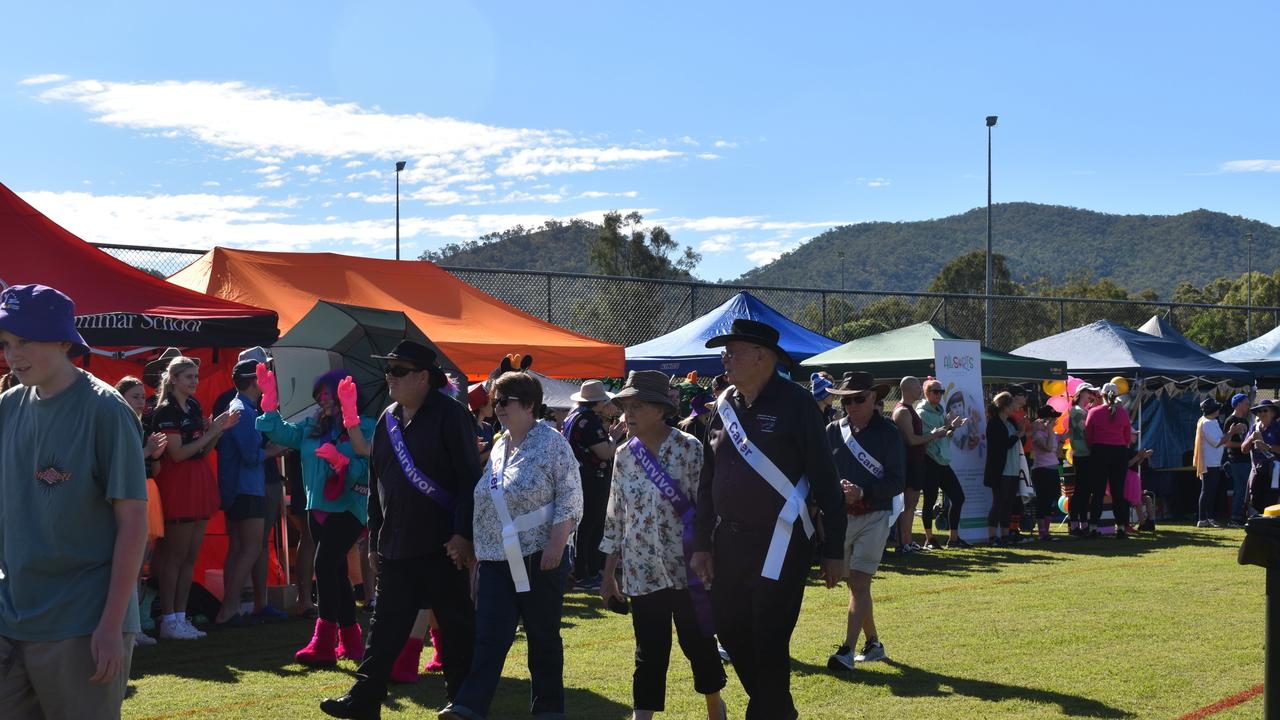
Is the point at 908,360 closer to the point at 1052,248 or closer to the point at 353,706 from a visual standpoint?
the point at 353,706

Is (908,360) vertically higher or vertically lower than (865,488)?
higher

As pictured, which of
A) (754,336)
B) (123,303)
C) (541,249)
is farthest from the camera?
(541,249)

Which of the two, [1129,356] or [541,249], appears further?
[541,249]

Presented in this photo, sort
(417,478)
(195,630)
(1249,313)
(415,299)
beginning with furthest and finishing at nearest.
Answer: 1. (1249,313)
2. (415,299)
3. (195,630)
4. (417,478)

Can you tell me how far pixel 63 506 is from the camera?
3721 millimetres

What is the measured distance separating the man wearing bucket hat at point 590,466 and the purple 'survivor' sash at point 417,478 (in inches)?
161

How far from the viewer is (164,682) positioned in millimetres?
7738

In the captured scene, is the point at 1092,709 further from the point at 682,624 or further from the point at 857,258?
the point at 857,258

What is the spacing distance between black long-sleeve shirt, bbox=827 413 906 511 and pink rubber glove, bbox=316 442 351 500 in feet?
10.00

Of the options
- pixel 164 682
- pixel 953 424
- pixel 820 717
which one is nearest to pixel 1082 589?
pixel 953 424

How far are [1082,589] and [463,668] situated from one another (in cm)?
732

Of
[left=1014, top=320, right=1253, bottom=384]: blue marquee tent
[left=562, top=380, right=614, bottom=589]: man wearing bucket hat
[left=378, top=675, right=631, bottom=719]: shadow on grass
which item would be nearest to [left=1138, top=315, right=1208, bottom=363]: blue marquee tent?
[left=1014, top=320, right=1253, bottom=384]: blue marquee tent

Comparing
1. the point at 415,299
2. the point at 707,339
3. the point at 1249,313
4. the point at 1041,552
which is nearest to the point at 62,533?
the point at 415,299

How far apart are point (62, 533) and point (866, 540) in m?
5.29
